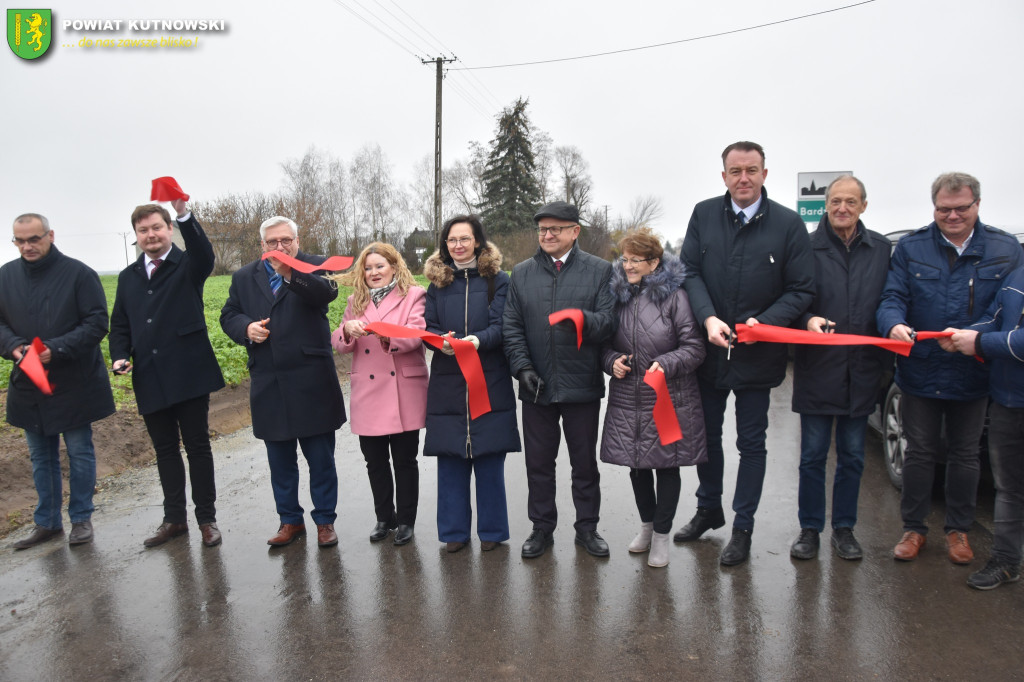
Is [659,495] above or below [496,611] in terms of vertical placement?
above

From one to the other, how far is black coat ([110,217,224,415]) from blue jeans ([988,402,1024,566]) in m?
4.92

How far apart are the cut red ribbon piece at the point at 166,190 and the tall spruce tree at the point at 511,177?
143ft

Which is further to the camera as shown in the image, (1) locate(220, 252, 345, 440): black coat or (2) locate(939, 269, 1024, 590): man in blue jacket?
(1) locate(220, 252, 345, 440): black coat

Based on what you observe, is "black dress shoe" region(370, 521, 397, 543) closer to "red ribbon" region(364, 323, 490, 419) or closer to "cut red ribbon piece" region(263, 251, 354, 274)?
"red ribbon" region(364, 323, 490, 419)

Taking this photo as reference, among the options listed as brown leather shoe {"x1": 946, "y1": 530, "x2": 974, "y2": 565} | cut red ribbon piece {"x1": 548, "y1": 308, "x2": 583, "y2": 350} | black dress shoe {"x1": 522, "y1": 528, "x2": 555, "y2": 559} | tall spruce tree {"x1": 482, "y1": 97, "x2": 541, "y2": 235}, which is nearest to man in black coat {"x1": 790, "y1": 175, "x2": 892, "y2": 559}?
brown leather shoe {"x1": 946, "y1": 530, "x2": 974, "y2": 565}

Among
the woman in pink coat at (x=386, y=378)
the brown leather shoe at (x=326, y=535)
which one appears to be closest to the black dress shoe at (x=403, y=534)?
the woman in pink coat at (x=386, y=378)

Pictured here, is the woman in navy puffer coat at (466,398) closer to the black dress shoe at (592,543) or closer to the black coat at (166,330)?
the black dress shoe at (592,543)

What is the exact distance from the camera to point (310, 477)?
4.84 metres

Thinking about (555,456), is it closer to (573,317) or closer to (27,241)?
(573,317)

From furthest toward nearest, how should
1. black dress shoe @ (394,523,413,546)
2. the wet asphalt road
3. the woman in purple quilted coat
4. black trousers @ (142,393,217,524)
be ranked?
black trousers @ (142,393,217,524) → black dress shoe @ (394,523,413,546) → the woman in purple quilted coat → the wet asphalt road

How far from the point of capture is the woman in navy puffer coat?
457 cm

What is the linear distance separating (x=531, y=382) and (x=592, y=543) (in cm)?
109

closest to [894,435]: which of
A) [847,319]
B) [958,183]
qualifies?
[847,319]

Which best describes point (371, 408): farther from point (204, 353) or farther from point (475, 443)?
point (204, 353)
